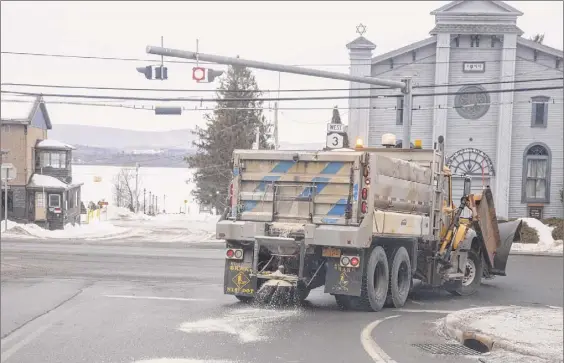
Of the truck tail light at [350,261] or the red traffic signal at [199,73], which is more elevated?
the red traffic signal at [199,73]

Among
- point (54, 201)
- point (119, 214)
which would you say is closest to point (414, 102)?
point (119, 214)

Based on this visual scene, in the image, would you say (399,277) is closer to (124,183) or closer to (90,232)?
(124,183)

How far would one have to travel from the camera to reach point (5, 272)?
1489cm

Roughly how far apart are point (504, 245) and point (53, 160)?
963cm

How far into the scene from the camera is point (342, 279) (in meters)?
10.4

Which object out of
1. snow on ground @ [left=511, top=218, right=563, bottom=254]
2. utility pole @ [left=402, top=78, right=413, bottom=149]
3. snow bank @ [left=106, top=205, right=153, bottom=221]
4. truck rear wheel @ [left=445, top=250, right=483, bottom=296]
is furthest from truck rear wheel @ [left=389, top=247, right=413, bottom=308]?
snow bank @ [left=106, top=205, right=153, bottom=221]

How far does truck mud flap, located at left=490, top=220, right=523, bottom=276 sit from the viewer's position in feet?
49.0

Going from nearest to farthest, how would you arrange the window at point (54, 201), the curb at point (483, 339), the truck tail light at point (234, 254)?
1. the curb at point (483, 339)
2. the truck tail light at point (234, 254)
3. the window at point (54, 201)

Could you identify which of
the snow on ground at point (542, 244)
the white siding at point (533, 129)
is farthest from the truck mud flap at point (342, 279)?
the white siding at point (533, 129)

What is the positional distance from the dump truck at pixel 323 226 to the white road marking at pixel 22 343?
3100 mm

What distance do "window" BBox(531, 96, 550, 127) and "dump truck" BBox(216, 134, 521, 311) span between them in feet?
71.1

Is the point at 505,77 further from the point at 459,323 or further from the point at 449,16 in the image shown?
the point at 459,323

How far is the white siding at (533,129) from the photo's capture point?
3164cm

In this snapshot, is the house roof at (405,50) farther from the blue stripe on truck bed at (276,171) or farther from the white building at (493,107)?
the blue stripe on truck bed at (276,171)
